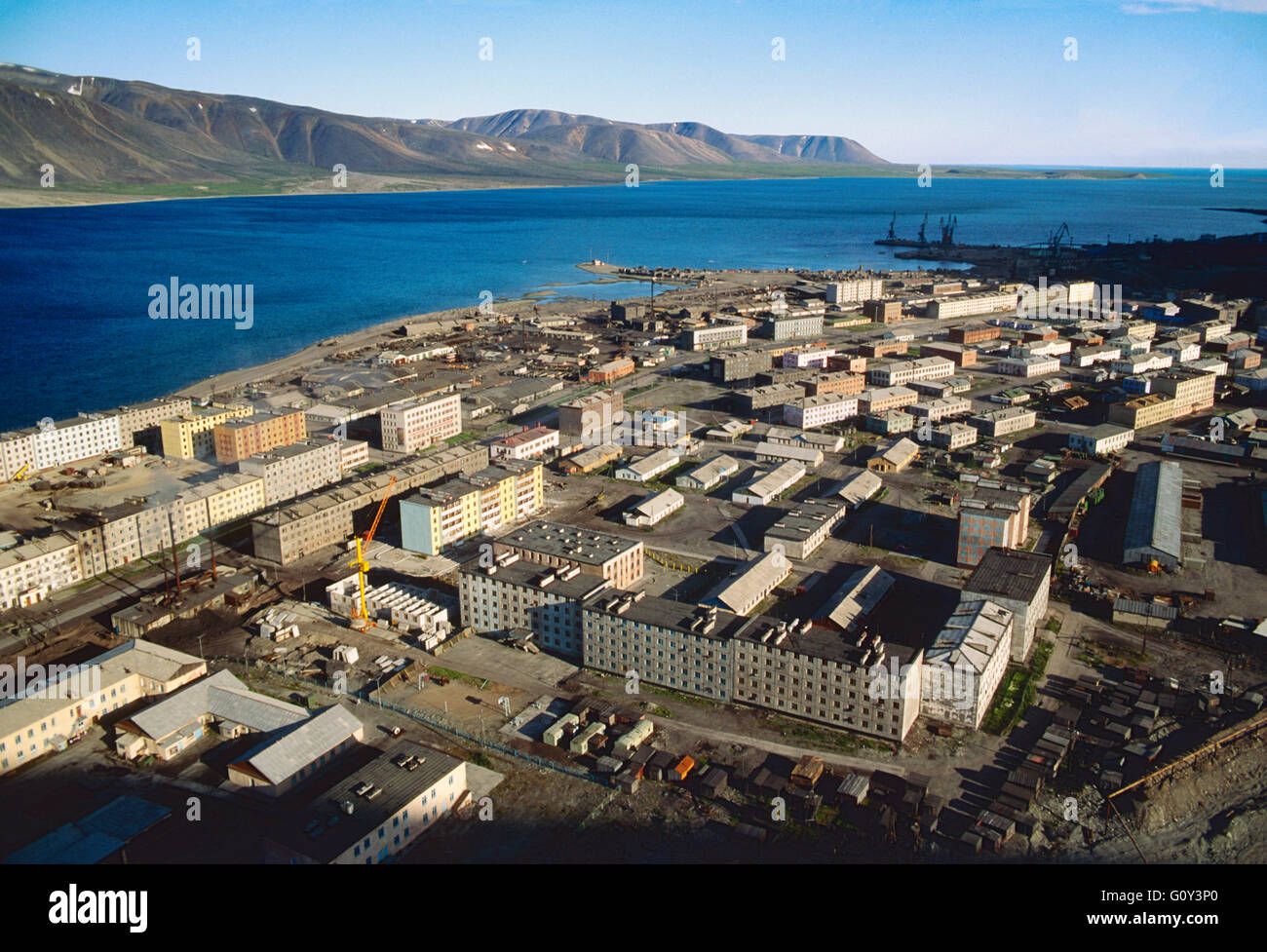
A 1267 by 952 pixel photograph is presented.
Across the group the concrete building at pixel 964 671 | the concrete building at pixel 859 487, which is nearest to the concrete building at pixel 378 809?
the concrete building at pixel 964 671

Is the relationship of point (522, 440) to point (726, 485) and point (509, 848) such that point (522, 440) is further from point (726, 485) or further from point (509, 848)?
point (509, 848)

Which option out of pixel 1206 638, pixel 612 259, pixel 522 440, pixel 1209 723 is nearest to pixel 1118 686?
pixel 1209 723

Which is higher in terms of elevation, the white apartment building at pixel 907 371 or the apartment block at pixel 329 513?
the white apartment building at pixel 907 371

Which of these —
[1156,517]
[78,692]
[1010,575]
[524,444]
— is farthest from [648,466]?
[78,692]

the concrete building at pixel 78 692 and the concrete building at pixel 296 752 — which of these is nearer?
the concrete building at pixel 296 752

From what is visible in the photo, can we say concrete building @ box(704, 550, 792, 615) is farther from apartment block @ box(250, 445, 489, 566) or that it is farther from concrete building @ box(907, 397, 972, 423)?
concrete building @ box(907, 397, 972, 423)

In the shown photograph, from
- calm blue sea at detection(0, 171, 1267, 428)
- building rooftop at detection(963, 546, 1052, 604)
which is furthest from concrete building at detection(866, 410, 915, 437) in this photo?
calm blue sea at detection(0, 171, 1267, 428)

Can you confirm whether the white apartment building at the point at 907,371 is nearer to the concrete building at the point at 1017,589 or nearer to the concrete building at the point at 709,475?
the concrete building at the point at 709,475
